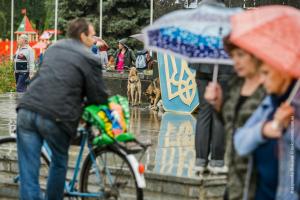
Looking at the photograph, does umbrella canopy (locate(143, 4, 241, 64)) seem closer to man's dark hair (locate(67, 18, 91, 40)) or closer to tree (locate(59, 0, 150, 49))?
man's dark hair (locate(67, 18, 91, 40))

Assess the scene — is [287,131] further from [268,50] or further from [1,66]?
[1,66]

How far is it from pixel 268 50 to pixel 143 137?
713 cm

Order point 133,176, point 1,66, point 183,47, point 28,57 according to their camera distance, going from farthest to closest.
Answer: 1. point 1,66
2. point 28,57
3. point 133,176
4. point 183,47

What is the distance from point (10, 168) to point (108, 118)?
251 cm

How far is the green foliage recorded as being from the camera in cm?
2484

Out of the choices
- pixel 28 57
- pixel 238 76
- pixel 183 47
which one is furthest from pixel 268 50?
pixel 28 57

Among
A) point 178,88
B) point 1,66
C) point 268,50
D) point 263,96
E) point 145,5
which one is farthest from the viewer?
point 145,5

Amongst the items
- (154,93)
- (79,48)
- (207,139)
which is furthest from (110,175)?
(154,93)

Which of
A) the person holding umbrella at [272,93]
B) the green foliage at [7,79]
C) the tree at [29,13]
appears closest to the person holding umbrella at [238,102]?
the person holding umbrella at [272,93]

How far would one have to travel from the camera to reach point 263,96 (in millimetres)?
5012

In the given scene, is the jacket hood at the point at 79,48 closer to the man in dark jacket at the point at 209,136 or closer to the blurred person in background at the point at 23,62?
the man in dark jacket at the point at 209,136

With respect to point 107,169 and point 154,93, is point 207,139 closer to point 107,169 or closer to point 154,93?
point 107,169

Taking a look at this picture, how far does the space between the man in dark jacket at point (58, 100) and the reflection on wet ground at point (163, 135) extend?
5.24ft

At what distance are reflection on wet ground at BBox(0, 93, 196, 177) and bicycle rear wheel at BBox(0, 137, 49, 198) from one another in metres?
1.12
